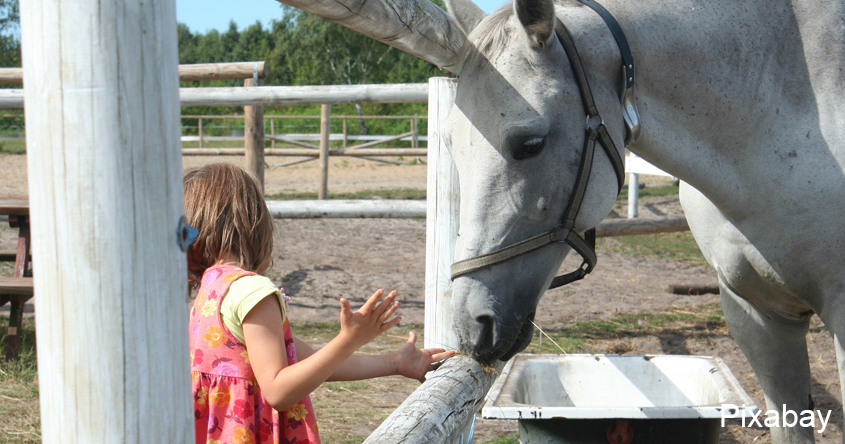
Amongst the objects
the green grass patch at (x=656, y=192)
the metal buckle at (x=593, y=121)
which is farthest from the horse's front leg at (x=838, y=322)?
the green grass patch at (x=656, y=192)

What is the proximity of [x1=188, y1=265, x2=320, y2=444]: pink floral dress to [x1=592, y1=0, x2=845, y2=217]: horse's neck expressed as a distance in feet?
3.44

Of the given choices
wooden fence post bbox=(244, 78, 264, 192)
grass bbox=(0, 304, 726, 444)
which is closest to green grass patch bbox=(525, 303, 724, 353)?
grass bbox=(0, 304, 726, 444)

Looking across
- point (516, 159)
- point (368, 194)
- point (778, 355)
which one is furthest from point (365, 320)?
point (368, 194)

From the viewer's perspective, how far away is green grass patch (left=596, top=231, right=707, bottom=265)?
670 cm

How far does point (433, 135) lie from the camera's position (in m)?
2.11

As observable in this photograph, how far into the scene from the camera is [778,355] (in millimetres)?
2119

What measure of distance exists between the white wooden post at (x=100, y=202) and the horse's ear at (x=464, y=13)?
122 centimetres

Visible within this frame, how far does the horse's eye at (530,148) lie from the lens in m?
1.44

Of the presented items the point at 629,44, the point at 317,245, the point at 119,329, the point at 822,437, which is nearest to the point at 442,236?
the point at 629,44

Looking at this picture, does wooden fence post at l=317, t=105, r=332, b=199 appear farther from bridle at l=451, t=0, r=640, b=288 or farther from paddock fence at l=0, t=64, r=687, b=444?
bridle at l=451, t=0, r=640, b=288

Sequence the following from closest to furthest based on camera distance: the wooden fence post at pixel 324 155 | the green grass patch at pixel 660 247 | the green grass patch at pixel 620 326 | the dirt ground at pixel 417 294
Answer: the dirt ground at pixel 417 294 → the green grass patch at pixel 620 326 → the green grass patch at pixel 660 247 → the wooden fence post at pixel 324 155

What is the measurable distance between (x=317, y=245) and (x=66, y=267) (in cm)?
608

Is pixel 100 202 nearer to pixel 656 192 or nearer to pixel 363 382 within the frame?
pixel 363 382

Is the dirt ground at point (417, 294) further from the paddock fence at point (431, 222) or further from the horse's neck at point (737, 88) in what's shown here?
the horse's neck at point (737, 88)
